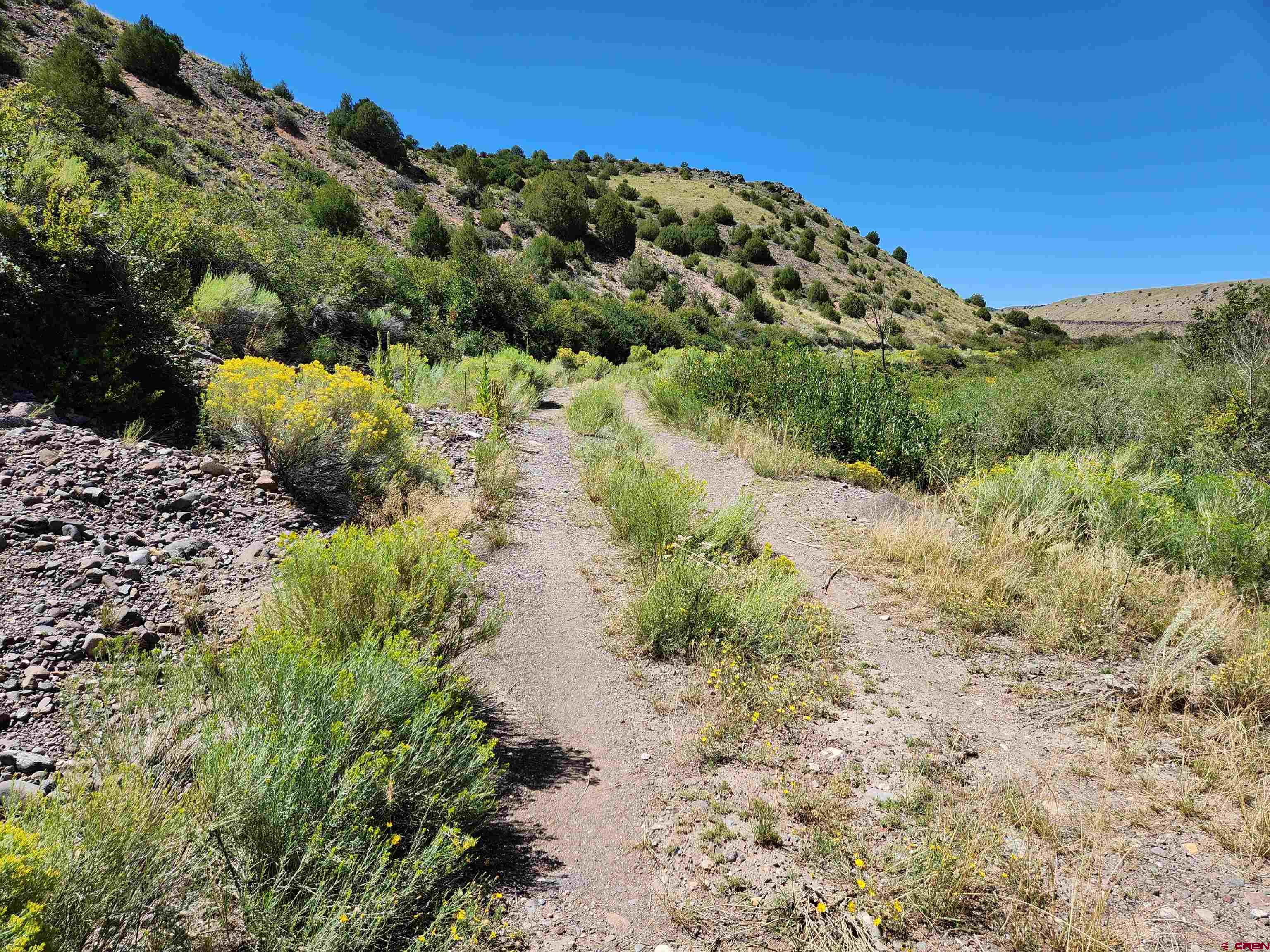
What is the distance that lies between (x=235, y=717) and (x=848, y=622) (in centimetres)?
404

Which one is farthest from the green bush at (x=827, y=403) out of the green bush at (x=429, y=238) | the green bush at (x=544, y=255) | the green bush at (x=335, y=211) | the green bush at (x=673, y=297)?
the green bush at (x=673, y=297)

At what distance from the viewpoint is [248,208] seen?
509 inches

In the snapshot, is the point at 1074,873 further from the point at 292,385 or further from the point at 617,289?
the point at 617,289

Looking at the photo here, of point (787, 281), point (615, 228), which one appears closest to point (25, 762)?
point (615, 228)

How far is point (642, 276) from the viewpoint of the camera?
30031mm

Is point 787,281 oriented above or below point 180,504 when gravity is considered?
above

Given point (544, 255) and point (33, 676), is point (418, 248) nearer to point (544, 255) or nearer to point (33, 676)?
point (544, 255)

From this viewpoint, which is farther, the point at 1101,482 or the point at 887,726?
the point at 1101,482

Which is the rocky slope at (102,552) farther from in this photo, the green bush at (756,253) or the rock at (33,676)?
the green bush at (756,253)

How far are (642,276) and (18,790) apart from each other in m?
30.4

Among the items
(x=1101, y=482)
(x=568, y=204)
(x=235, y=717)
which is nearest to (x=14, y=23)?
(x=568, y=204)

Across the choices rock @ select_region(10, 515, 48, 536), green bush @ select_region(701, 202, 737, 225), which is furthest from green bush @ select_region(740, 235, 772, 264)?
rock @ select_region(10, 515, 48, 536)

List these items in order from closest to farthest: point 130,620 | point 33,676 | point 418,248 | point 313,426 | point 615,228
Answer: point 33,676
point 130,620
point 313,426
point 418,248
point 615,228

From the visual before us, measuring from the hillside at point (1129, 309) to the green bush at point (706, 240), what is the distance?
83.6 feet
